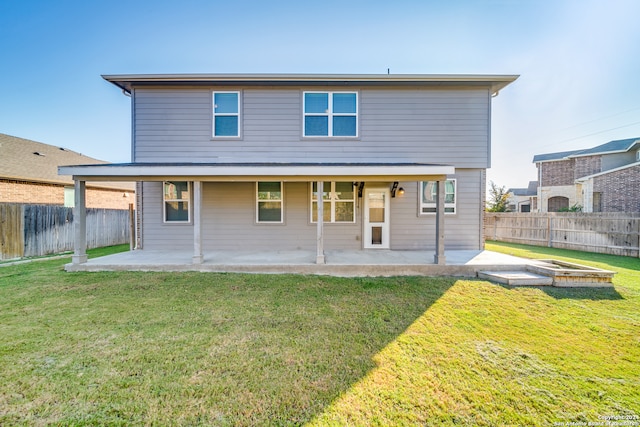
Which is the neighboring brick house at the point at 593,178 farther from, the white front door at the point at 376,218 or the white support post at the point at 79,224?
the white support post at the point at 79,224

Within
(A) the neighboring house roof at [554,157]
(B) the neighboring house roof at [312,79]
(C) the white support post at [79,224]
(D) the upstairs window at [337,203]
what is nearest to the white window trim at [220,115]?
(B) the neighboring house roof at [312,79]

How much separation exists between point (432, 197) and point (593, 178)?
15.4 meters

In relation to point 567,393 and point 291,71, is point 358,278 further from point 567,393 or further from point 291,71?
point 291,71

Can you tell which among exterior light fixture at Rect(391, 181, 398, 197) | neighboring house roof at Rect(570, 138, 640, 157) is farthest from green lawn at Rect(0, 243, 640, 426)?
neighboring house roof at Rect(570, 138, 640, 157)

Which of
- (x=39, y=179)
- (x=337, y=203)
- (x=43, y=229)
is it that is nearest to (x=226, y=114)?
(x=337, y=203)

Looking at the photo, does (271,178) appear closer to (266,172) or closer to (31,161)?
(266,172)

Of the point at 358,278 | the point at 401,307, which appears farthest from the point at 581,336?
the point at 358,278

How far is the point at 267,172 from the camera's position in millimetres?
6238

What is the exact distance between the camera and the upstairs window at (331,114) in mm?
7965

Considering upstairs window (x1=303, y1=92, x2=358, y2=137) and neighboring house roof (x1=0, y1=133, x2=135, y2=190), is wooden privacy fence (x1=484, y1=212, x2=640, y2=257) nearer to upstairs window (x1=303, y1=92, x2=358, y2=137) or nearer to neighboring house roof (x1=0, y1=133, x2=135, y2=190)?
upstairs window (x1=303, y1=92, x2=358, y2=137)

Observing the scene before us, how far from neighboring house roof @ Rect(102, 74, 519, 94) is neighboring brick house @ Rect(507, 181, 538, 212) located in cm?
2146

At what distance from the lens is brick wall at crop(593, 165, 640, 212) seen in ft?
45.4

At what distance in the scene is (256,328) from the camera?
11.5 ft

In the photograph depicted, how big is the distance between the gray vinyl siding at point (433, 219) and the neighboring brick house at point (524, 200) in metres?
20.7
